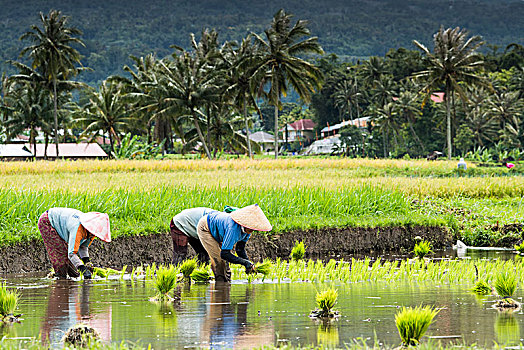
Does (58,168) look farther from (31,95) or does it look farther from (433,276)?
(31,95)

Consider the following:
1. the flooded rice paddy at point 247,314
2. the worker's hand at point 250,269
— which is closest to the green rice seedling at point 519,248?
the flooded rice paddy at point 247,314

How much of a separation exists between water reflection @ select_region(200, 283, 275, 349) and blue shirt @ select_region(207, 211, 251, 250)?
65 cm

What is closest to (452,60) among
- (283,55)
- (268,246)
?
(283,55)

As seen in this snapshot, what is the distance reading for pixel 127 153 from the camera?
4706 centimetres

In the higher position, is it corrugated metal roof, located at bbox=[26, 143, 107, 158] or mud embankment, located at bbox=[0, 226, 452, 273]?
corrugated metal roof, located at bbox=[26, 143, 107, 158]

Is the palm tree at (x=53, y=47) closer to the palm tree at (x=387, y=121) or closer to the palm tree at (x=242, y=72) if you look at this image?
the palm tree at (x=242, y=72)

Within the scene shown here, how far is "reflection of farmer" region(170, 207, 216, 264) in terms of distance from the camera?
10.3m

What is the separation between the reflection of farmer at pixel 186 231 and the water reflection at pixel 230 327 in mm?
1940

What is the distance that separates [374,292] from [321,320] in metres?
1.99

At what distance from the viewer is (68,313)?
287 inches

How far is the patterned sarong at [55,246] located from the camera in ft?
31.6

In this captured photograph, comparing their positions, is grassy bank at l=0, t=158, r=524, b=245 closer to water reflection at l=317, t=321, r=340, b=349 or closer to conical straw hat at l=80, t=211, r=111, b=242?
conical straw hat at l=80, t=211, r=111, b=242

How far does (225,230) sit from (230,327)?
2.70 m

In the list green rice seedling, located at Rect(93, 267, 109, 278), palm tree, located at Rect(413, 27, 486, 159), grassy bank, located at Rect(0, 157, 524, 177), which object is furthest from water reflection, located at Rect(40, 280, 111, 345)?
palm tree, located at Rect(413, 27, 486, 159)
